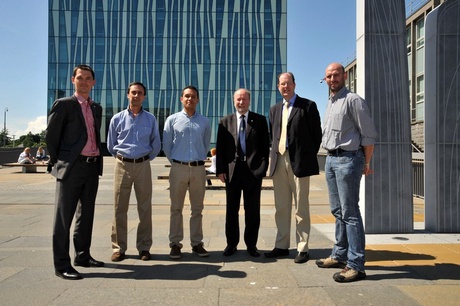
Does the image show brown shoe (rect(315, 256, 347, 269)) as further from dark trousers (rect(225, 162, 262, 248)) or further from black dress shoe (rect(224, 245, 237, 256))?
black dress shoe (rect(224, 245, 237, 256))

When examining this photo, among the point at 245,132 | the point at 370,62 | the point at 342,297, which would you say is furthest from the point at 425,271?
the point at 370,62

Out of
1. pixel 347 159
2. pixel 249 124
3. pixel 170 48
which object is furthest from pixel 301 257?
pixel 170 48

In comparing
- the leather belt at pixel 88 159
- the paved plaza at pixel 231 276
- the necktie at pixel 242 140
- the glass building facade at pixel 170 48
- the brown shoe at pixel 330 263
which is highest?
the glass building facade at pixel 170 48

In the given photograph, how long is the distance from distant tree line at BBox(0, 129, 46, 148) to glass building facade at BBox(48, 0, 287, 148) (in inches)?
302

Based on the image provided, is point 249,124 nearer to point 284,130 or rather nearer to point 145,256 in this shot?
point 284,130

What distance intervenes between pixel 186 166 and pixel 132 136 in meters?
0.71

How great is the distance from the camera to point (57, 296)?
329 centimetres

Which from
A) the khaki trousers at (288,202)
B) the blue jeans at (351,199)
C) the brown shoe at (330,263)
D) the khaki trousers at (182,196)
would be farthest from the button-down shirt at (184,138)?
the brown shoe at (330,263)

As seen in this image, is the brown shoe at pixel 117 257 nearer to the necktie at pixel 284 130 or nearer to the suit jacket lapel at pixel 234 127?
the suit jacket lapel at pixel 234 127

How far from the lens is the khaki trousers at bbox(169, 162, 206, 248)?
4.69 metres

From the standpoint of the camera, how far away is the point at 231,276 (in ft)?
12.6

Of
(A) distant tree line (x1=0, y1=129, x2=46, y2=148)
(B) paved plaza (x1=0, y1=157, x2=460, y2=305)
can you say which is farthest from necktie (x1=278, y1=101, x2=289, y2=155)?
(A) distant tree line (x1=0, y1=129, x2=46, y2=148)

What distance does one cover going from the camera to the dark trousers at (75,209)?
395 centimetres

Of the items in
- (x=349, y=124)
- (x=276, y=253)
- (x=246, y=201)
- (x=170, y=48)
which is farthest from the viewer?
(x=170, y=48)
